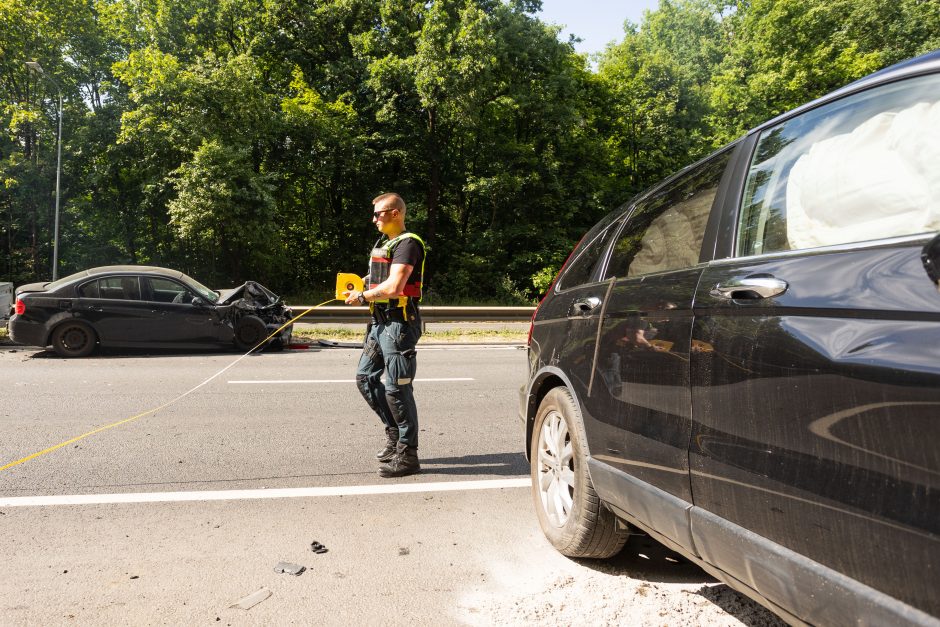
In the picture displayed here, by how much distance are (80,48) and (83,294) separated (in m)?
22.8

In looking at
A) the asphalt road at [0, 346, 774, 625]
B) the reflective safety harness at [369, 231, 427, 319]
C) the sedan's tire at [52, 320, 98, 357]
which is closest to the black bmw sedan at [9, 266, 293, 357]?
the sedan's tire at [52, 320, 98, 357]

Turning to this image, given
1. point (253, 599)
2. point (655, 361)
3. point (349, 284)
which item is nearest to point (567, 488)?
point (655, 361)

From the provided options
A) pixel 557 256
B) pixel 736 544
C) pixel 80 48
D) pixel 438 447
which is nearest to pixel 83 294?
pixel 438 447

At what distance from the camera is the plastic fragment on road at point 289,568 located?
2.99 metres

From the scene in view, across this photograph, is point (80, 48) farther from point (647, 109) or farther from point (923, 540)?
point (923, 540)

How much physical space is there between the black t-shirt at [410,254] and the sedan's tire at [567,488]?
4.89 ft

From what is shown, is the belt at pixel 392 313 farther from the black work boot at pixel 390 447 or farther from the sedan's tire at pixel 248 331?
the sedan's tire at pixel 248 331

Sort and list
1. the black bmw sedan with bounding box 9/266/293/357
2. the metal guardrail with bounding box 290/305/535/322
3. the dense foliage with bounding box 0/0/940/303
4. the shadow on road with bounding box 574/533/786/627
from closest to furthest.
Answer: the shadow on road with bounding box 574/533/786/627 < the black bmw sedan with bounding box 9/266/293/357 < the metal guardrail with bounding box 290/305/535/322 < the dense foliage with bounding box 0/0/940/303

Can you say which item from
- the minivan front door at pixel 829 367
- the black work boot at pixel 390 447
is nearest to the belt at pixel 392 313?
the black work boot at pixel 390 447

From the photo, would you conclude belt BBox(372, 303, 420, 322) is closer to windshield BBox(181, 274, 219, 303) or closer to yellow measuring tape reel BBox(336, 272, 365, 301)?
yellow measuring tape reel BBox(336, 272, 365, 301)

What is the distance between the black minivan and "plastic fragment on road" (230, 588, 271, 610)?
1.42 m

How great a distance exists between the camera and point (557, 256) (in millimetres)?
26094

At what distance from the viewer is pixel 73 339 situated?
1051cm

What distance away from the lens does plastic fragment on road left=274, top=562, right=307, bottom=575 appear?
2.99 metres
